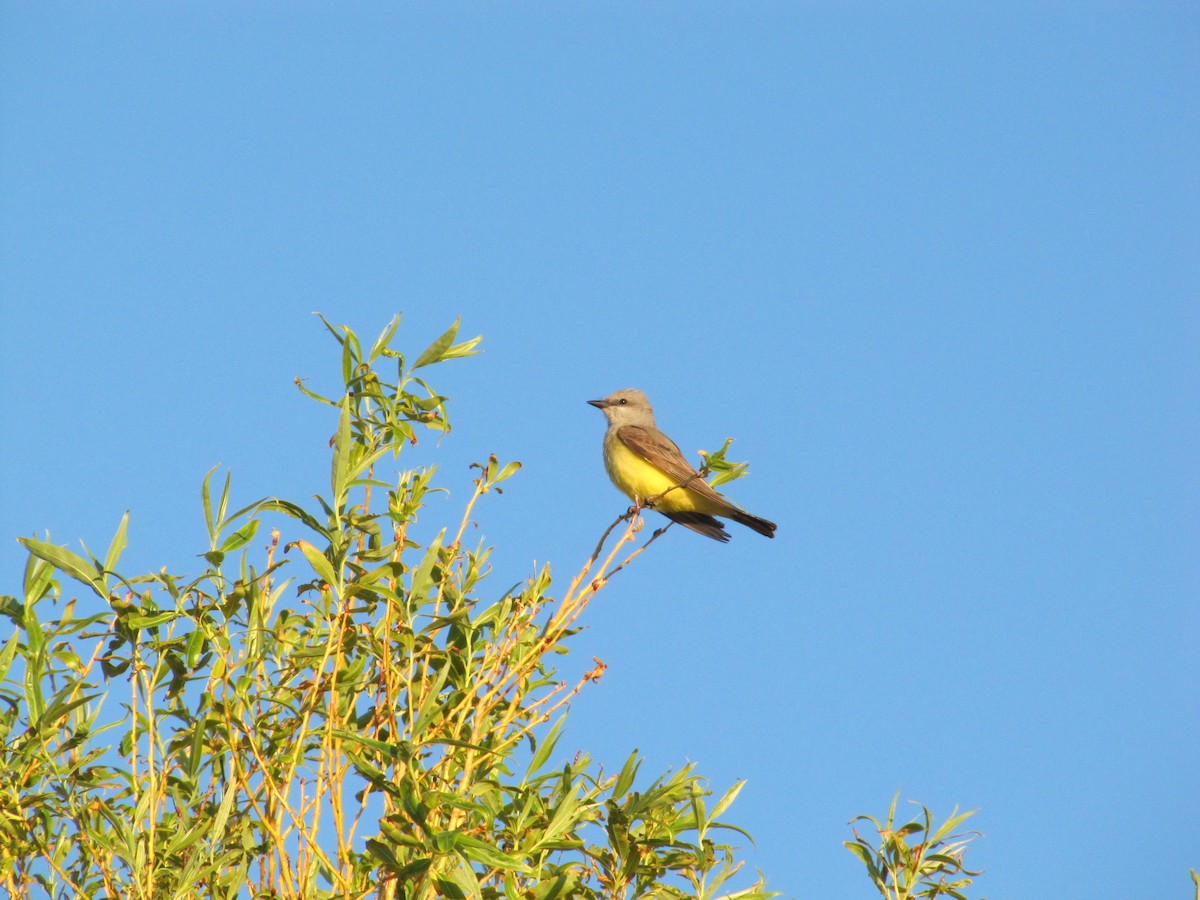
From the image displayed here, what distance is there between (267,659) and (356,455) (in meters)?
0.64

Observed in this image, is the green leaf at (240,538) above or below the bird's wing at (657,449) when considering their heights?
below

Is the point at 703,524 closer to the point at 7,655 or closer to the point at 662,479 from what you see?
the point at 662,479

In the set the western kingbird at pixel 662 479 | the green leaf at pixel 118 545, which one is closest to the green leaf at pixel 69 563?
the green leaf at pixel 118 545

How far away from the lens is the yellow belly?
788 cm

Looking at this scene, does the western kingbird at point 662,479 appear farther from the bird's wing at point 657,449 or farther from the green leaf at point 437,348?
the green leaf at point 437,348

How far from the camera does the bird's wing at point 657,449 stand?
26.7 feet

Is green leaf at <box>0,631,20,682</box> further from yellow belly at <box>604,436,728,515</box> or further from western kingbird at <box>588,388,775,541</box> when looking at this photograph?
yellow belly at <box>604,436,728,515</box>

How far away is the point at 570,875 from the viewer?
10.5 ft

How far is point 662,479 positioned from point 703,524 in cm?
60

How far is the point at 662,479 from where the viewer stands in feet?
27.2

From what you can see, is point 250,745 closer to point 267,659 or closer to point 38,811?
point 267,659

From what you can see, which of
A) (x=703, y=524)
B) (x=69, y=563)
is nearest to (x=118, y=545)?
(x=69, y=563)

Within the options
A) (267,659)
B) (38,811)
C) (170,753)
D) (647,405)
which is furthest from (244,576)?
(647,405)

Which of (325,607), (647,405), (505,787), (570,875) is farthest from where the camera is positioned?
(647,405)
